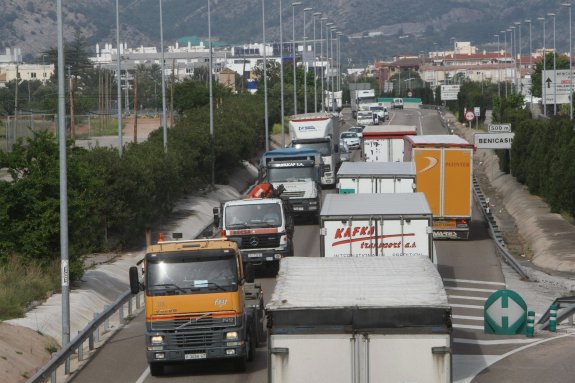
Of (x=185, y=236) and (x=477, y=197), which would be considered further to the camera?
(x=477, y=197)

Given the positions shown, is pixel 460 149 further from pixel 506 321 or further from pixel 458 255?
pixel 506 321

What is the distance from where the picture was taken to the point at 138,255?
132ft

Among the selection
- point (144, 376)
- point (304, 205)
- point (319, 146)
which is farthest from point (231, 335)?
point (319, 146)

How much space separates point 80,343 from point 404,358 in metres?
10.4

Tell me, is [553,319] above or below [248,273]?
below

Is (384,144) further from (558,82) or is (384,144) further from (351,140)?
(558,82)

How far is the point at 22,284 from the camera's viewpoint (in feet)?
95.2

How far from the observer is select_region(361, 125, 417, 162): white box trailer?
56406mm

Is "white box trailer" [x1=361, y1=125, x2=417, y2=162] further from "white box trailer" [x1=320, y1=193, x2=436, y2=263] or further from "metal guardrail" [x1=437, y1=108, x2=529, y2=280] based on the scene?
"white box trailer" [x1=320, y1=193, x2=436, y2=263]

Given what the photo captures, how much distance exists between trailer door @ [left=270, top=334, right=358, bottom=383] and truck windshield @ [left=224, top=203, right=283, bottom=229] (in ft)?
62.9

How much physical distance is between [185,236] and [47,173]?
14070 mm

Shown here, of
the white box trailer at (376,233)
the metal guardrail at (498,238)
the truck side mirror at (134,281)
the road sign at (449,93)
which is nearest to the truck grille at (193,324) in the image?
the truck side mirror at (134,281)

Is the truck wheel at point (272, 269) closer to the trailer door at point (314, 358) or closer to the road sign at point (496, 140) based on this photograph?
the trailer door at point (314, 358)

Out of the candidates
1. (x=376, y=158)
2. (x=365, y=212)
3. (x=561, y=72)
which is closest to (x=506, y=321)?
(x=365, y=212)
